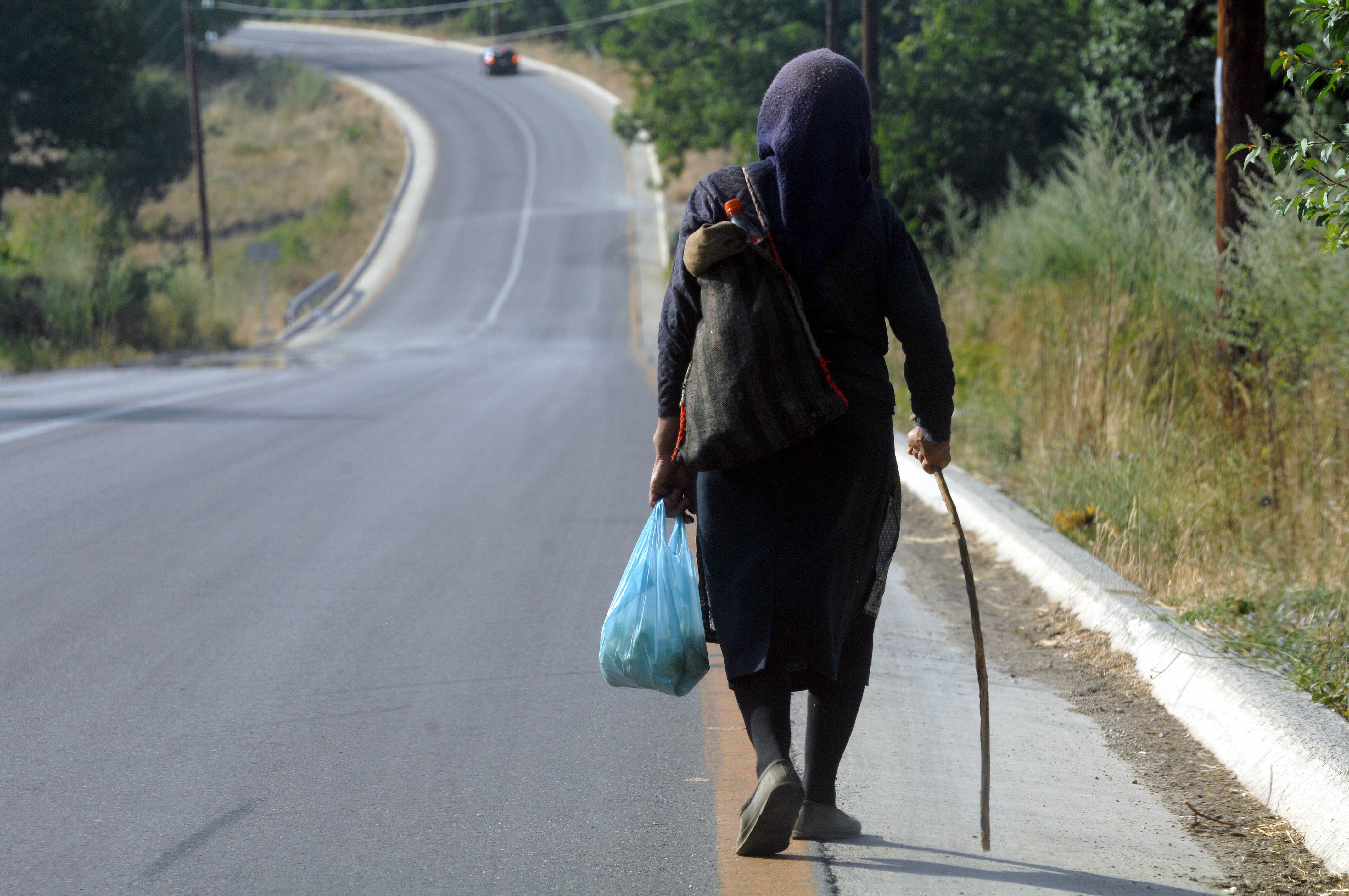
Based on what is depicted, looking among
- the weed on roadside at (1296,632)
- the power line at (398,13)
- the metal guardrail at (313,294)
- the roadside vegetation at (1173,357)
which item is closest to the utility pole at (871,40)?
the roadside vegetation at (1173,357)

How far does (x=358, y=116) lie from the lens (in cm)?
6397

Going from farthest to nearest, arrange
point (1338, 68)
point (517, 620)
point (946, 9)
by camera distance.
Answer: point (946, 9), point (517, 620), point (1338, 68)

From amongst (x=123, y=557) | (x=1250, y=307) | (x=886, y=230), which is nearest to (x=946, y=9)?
(x=1250, y=307)

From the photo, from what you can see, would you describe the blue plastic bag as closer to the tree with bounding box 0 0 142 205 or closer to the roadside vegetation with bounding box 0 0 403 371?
the roadside vegetation with bounding box 0 0 403 371

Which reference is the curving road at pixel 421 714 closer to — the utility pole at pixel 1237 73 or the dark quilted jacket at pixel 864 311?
the dark quilted jacket at pixel 864 311

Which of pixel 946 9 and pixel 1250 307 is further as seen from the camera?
pixel 946 9

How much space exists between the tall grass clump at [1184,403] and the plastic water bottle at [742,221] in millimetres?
2443

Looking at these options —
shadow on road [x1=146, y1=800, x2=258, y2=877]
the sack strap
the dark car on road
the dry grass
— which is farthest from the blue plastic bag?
the dark car on road

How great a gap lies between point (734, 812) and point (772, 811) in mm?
539

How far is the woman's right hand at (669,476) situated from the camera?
339 centimetres

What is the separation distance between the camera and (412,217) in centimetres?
4903

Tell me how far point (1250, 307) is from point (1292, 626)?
2790mm

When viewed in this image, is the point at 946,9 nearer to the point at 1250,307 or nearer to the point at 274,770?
the point at 1250,307

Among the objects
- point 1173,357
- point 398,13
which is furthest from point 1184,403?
point 398,13
